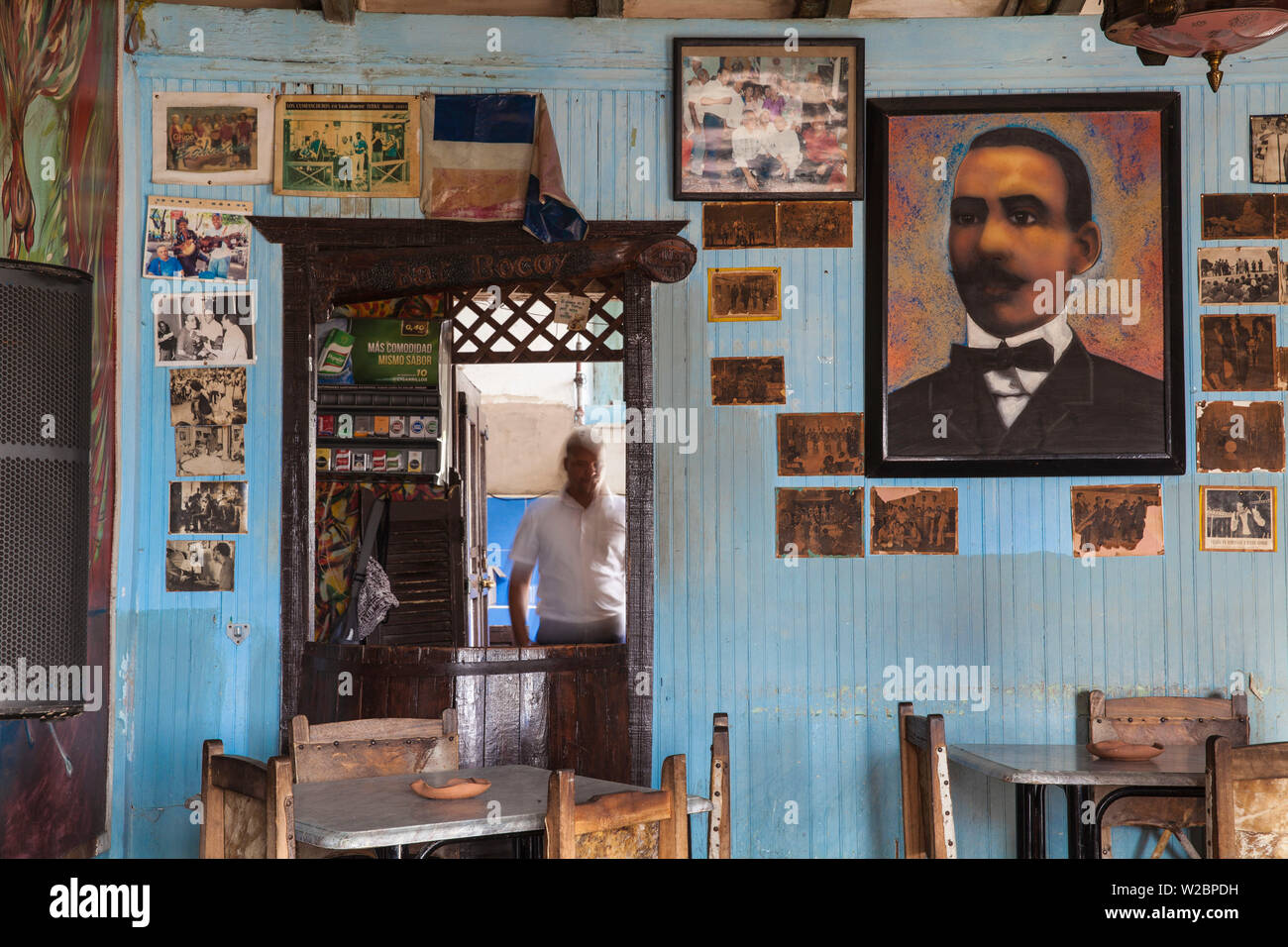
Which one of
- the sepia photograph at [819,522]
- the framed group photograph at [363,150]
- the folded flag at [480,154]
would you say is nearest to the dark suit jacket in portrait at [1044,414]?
the sepia photograph at [819,522]

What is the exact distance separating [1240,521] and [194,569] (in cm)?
396

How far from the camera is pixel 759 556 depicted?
4695 mm

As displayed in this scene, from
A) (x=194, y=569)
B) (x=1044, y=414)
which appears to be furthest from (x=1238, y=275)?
(x=194, y=569)

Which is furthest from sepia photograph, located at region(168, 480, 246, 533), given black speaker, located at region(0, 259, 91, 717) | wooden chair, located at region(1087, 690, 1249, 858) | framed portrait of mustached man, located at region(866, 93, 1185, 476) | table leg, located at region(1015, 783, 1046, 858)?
wooden chair, located at region(1087, 690, 1249, 858)

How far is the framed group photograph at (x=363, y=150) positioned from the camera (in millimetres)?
4727

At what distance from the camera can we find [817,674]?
4.66m

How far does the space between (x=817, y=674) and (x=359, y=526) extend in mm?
2351

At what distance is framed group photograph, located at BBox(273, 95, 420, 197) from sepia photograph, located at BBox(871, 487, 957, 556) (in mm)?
2166

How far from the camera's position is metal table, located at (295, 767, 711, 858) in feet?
9.09

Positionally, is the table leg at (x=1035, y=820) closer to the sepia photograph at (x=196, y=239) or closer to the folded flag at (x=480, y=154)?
the folded flag at (x=480, y=154)

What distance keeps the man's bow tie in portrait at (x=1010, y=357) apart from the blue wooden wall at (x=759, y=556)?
416mm
